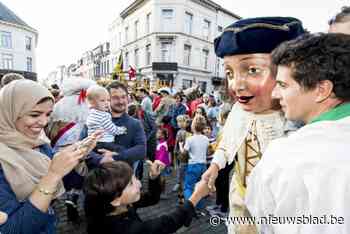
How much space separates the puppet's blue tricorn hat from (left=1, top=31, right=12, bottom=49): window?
116 ft

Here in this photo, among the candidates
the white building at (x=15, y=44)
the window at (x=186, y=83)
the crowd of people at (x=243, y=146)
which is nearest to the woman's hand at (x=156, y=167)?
the crowd of people at (x=243, y=146)

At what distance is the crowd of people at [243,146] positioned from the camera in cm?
73

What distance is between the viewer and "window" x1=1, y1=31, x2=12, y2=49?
29.8 meters

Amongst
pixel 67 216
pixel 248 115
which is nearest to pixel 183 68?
pixel 67 216

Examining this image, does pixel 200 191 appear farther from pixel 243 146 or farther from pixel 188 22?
pixel 188 22

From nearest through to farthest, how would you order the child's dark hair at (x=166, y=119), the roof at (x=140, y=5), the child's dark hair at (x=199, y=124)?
the child's dark hair at (x=199, y=124) → the child's dark hair at (x=166, y=119) → the roof at (x=140, y=5)

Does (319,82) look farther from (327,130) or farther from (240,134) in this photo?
(240,134)

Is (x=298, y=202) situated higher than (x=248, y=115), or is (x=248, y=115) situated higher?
(x=248, y=115)

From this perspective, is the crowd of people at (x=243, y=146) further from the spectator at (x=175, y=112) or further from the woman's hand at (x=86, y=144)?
the spectator at (x=175, y=112)

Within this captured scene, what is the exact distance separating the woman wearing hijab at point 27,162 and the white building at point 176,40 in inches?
811

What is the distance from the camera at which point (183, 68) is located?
2402 cm

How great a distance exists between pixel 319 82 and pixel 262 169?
0.37 metres

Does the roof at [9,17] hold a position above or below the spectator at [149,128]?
above

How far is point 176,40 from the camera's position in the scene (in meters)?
23.6
